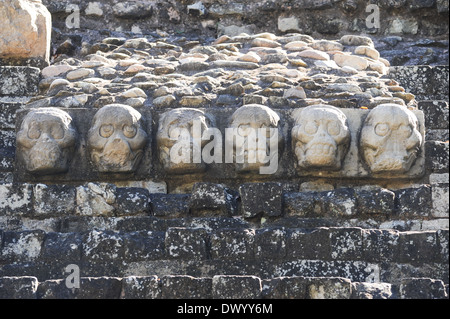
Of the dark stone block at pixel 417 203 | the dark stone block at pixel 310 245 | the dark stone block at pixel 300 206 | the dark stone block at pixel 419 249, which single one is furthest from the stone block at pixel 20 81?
the dark stone block at pixel 419 249

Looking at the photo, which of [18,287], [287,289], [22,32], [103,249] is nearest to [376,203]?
[287,289]

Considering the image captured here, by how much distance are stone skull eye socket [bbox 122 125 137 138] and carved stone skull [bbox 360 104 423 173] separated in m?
1.41

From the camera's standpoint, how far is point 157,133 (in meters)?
6.95

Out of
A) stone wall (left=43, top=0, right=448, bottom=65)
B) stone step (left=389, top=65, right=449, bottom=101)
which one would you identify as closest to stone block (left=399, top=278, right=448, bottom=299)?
stone step (left=389, top=65, right=449, bottom=101)

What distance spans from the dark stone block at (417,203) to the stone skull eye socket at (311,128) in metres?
0.75

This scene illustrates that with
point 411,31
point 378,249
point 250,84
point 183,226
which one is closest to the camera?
point 378,249

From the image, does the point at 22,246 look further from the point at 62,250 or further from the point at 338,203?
the point at 338,203

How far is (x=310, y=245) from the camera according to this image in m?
5.88

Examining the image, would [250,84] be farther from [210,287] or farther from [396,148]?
[210,287]

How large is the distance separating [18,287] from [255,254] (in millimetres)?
1253

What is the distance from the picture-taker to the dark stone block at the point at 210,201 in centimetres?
633

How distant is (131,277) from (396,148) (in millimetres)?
2112
